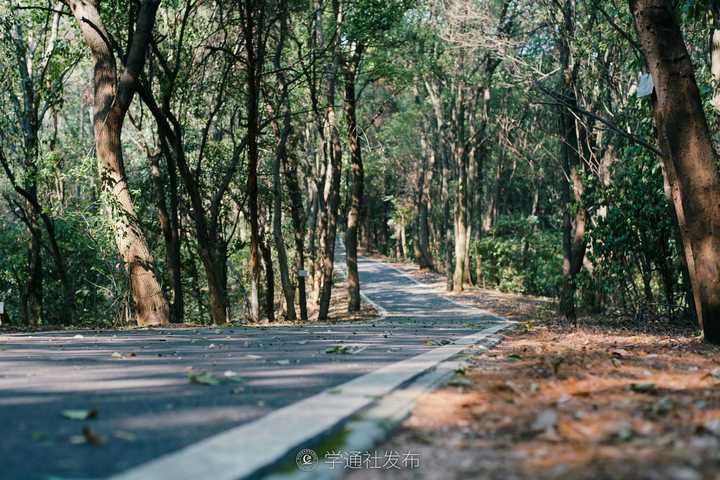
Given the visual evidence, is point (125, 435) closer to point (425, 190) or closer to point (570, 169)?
point (570, 169)

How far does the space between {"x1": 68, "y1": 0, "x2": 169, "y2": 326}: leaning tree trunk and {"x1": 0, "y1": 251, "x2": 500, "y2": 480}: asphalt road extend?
15.4 ft

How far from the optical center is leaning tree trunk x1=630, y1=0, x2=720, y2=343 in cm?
853

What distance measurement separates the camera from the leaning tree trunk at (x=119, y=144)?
1453 centimetres

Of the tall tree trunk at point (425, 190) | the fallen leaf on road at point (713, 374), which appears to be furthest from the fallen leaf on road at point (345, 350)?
the tall tree trunk at point (425, 190)

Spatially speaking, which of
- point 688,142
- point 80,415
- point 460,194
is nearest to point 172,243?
point 460,194

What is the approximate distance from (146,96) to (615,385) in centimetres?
1510

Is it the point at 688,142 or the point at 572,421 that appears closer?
the point at 572,421

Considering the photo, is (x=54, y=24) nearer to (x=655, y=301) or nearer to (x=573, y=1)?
(x=573, y=1)

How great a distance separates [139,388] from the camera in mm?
5176

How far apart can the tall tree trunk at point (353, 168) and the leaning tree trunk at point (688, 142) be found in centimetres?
1620

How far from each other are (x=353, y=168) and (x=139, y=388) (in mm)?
21750

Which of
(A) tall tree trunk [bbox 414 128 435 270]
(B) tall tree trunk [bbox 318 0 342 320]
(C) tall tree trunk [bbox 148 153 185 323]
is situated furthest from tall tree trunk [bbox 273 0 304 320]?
(A) tall tree trunk [bbox 414 128 435 270]

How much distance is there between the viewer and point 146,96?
60.3 feet

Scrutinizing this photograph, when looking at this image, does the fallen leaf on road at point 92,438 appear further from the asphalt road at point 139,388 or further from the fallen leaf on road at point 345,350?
the fallen leaf on road at point 345,350
